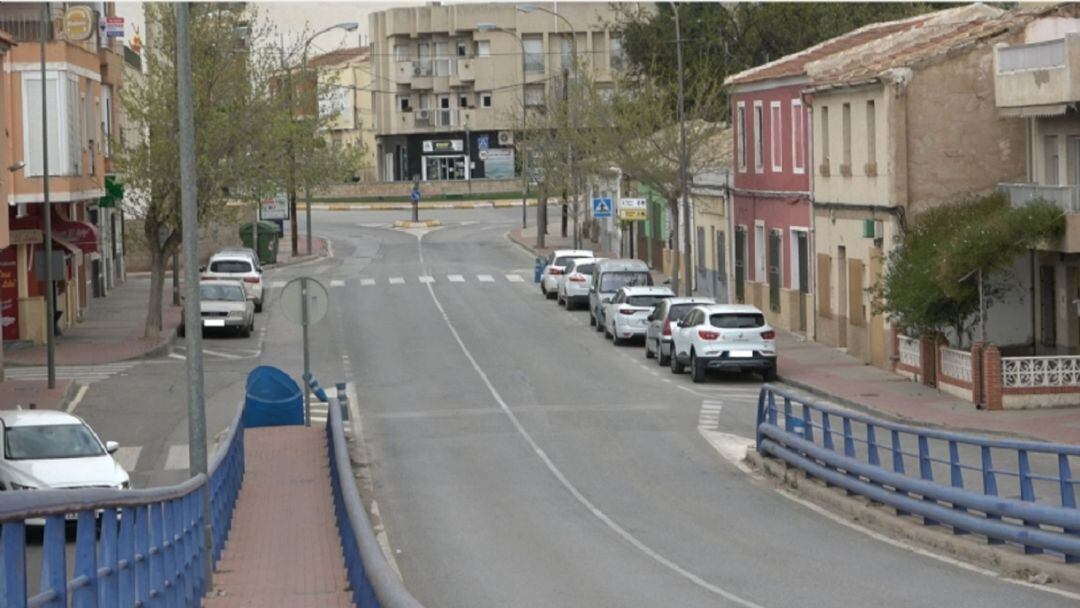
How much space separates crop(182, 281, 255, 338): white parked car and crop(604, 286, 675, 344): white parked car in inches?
382

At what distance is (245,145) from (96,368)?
8.19 metres

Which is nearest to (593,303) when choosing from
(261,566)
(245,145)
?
(245,145)

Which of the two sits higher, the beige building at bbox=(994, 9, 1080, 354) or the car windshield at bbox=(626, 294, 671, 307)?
the beige building at bbox=(994, 9, 1080, 354)

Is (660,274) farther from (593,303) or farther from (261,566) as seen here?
(261,566)

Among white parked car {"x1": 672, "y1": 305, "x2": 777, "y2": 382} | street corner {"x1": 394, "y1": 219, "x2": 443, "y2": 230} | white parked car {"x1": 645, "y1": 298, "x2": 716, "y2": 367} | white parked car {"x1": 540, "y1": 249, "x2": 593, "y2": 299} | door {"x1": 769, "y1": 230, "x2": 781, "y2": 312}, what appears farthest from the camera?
street corner {"x1": 394, "y1": 219, "x2": 443, "y2": 230}

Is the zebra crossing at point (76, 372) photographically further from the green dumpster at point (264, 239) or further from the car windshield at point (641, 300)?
the green dumpster at point (264, 239)

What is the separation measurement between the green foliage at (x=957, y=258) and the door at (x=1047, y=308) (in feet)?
2.14

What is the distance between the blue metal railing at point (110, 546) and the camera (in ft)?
22.3

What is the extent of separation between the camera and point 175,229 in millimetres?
45188

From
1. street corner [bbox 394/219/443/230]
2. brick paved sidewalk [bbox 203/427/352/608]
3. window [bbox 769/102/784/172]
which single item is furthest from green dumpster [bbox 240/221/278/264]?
brick paved sidewalk [bbox 203/427/352/608]

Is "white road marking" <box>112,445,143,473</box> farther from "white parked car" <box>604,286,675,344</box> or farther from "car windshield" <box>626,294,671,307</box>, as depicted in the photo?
"car windshield" <box>626,294,671,307</box>

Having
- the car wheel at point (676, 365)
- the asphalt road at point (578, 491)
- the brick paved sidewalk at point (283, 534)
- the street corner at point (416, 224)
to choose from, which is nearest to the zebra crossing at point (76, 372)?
the asphalt road at point (578, 491)

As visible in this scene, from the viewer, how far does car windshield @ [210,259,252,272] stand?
177ft

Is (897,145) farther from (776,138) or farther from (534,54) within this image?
(534,54)
